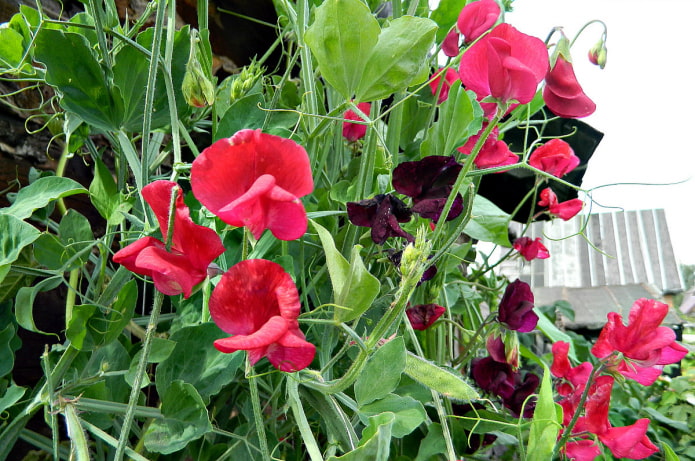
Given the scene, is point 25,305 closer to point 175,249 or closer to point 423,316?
point 175,249

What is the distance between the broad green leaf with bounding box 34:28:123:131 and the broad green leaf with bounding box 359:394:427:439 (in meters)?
0.37

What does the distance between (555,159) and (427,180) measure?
40 centimetres

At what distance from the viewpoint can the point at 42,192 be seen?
498 mm

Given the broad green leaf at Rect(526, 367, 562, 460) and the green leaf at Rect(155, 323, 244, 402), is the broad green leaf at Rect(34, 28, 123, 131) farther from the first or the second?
the broad green leaf at Rect(526, 367, 562, 460)

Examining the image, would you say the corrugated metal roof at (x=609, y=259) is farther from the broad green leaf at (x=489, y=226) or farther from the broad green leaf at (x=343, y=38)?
the broad green leaf at (x=343, y=38)

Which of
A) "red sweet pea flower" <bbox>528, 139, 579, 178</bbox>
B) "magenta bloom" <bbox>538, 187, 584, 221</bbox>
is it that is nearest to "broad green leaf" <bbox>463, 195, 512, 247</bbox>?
"red sweet pea flower" <bbox>528, 139, 579, 178</bbox>

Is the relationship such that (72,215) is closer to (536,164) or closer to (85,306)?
(85,306)

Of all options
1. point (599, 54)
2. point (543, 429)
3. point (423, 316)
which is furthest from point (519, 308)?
point (599, 54)

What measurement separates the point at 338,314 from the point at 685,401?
1.68m

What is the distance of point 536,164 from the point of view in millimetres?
862

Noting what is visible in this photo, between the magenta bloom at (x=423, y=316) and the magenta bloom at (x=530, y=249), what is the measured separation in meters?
0.35

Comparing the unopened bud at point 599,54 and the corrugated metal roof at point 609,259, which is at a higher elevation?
the unopened bud at point 599,54

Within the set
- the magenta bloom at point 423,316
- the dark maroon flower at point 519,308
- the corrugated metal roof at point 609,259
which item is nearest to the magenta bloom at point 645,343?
the dark maroon flower at point 519,308

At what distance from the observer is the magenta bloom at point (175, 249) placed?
0.34 metres
